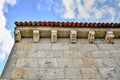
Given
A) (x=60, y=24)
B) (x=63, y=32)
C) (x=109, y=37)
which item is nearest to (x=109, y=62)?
(x=109, y=37)

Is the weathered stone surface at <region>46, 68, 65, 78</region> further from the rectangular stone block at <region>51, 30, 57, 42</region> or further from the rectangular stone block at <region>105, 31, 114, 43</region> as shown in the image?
the rectangular stone block at <region>105, 31, 114, 43</region>

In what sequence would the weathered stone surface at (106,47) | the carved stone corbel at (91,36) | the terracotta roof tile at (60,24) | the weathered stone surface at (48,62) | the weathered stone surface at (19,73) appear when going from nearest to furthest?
the weathered stone surface at (19,73), the weathered stone surface at (48,62), the weathered stone surface at (106,47), the carved stone corbel at (91,36), the terracotta roof tile at (60,24)

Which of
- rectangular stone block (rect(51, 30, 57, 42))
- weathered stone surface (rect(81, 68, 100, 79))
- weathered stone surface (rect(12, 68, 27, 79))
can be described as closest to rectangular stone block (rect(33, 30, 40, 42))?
rectangular stone block (rect(51, 30, 57, 42))

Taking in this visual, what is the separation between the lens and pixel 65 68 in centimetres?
629

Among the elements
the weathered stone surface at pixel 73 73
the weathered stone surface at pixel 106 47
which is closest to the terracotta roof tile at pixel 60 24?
the weathered stone surface at pixel 106 47

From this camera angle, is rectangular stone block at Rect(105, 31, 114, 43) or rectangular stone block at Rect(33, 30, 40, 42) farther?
rectangular stone block at Rect(105, 31, 114, 43)

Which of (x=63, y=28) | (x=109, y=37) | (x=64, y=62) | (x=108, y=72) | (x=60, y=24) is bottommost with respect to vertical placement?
(x=108, y=72)

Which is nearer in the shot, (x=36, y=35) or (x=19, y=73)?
(x=19, y=73)

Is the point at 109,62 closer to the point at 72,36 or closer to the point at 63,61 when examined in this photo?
the point at 63,61

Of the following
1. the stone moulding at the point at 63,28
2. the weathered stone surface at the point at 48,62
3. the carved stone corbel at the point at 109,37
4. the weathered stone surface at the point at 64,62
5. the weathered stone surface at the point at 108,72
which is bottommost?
the weathered stone surface at the point at 108,72

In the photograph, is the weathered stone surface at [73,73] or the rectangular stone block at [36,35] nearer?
the weathered stone surface at [73,73]

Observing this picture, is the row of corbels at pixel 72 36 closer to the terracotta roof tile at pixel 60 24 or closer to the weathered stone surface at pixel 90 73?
the terracotta roof tile at pixel 60 24

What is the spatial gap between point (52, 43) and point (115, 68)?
8.61 ft

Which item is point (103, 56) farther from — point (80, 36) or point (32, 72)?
point (32, 72)
